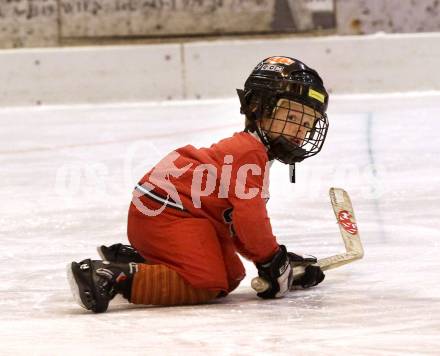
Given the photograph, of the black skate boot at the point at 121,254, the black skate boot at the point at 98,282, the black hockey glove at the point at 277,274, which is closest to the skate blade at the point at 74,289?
the black skate boot at the point at 98,282

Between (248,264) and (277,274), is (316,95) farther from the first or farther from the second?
(248,264)

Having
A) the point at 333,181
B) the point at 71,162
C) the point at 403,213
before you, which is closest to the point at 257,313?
the point at 403,213

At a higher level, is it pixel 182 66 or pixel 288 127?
pixel 182 66

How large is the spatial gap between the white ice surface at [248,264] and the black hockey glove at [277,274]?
33mm

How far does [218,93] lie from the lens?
23.5ft

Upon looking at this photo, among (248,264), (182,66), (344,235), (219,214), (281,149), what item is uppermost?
(182,66)

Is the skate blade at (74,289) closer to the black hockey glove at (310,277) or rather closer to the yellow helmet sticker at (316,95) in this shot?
the black hockey glove at (310,277)

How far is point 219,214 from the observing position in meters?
2.75

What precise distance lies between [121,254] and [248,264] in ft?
1.46

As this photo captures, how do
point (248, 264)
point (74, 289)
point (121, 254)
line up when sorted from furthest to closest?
point (248, 264) < point (121, 254) < point (74, 289)

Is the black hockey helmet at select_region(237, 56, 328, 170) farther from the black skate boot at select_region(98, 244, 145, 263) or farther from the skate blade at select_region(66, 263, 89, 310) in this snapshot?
the skate blade at select_region(66, 263, 89, 310)

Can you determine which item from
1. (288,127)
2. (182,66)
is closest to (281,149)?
(288,127)

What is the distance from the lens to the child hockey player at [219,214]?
2.63 meters

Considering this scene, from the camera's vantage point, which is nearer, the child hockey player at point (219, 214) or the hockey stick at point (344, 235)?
the child hockey player at point (219, 214)
